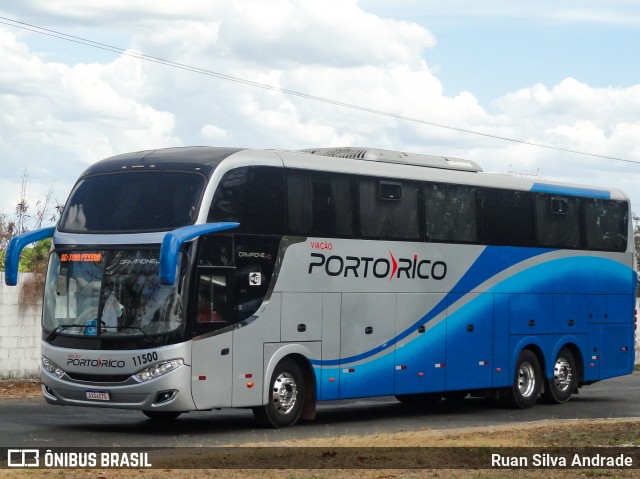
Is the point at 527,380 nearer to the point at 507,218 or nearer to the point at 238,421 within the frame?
the point at 507,218

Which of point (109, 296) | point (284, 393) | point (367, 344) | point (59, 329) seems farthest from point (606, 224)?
point (59, 329)

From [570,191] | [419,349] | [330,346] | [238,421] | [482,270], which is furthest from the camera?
[570,191]

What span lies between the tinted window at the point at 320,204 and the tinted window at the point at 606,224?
7051mm

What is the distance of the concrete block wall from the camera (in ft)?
82.8

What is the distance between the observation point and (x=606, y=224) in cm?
2589

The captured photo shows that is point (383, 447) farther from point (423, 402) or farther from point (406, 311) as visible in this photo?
point (423, 402)

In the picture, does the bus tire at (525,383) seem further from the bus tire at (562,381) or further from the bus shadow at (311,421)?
the bus tire at (562,381)

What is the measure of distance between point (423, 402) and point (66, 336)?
29.8 ft

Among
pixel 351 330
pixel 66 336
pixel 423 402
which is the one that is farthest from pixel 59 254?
pixel 423 402

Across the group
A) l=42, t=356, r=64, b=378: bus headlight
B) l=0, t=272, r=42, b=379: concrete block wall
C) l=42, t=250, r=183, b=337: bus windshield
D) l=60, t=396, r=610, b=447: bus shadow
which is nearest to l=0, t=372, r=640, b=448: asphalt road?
l=60, t=396, r=610, b=447: bus shadow

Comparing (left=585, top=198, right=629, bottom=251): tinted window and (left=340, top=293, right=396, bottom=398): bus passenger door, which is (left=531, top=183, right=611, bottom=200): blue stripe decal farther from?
(left=340, top=293, right=396, bottom=398): bus passenger door

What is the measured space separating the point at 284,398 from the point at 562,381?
7851mm

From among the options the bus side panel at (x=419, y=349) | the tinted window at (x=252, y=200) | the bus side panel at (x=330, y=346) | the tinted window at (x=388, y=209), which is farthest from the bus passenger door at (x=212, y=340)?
the bus side panel at (x=419, y=349)

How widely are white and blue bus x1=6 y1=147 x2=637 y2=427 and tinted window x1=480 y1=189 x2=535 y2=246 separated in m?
0.04
